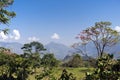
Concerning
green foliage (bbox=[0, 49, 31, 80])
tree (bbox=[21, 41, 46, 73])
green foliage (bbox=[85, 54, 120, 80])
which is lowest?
green foliage (bbox=[85, 54, 120, 80])

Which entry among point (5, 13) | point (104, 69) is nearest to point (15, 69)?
point (5, 13)

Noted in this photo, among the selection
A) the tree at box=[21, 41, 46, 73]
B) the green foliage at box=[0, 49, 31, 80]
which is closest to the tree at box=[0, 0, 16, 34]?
the green foliage at box=[0, 49, 31, 80]

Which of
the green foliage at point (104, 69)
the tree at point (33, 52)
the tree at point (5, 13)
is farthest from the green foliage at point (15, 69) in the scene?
the green foliage at point (104, 69)

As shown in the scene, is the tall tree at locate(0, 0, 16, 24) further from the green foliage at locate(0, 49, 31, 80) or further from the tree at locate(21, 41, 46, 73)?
the tree at locate(21, 41, 46, 73)

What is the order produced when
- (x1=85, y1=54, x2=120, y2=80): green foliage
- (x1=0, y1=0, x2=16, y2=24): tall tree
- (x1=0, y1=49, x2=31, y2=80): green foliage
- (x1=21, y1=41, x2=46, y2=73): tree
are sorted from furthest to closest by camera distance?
(x1=21, y1=41, x2=46, y2=73): tree
(x1=0, y1=49, x2=31, y2=80): green foliage
(x1=0, y1=0, x2=16, y2=24): tall tree
(x1=85, y1=54, x2=120, y2=80): green foliage

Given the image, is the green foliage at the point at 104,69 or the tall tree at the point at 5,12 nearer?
the green foliage at the point at 104,69

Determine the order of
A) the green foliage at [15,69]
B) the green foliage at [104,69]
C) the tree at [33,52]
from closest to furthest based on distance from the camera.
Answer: the green foliage at [104,69]
the green foliage at [15,69]
the tree at [33,52]

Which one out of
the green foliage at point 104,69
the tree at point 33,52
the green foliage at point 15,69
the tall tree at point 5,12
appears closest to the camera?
the green foliage at point 104,69

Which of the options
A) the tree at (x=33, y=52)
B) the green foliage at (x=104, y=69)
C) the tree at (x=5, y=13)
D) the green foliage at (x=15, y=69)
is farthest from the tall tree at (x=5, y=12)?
the tree at (x=33, y=52)

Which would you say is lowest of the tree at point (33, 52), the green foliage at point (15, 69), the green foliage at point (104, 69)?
the green foliage at point (104, 69)

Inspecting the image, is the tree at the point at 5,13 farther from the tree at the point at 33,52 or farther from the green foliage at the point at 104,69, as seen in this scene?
the tree at the point at 33,52

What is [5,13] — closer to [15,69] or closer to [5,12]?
[5,12]

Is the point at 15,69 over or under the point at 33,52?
under

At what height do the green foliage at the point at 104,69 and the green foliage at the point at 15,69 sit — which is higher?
the green foliage at the point at 15,69
